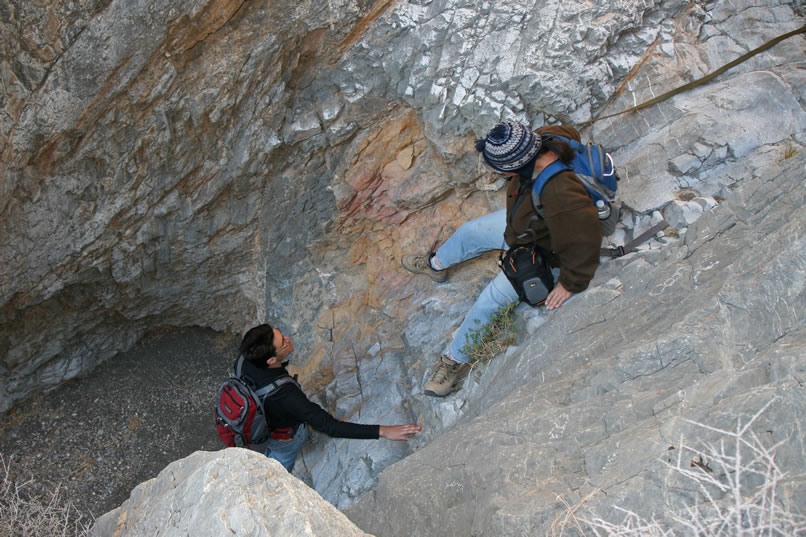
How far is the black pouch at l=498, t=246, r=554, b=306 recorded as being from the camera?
12.2ft

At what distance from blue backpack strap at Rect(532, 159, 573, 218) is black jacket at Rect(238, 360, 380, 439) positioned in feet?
6.48

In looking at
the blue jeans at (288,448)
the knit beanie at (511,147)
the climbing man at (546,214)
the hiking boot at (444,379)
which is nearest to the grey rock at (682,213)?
Answer: the climbing man at (546,214)

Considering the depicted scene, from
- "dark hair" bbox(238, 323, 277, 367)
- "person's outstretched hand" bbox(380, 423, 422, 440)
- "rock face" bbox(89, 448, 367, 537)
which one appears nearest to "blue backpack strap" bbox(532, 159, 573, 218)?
"person's outstretched hand" bbox(380, 423, 422, 440)

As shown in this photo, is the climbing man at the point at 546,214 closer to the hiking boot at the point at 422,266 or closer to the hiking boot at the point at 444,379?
the hiking boot at the point at 444,379

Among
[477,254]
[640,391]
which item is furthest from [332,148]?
[640,391]

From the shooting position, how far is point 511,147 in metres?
3.31

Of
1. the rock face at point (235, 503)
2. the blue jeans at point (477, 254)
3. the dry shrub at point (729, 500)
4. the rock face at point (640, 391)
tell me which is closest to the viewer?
the dry shrub at point (729, 500)

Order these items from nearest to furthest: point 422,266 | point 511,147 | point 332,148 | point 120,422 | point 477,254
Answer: point 511,147
point 477,254
point 422,266
point 332,148
point 120,422

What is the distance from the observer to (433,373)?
14.7ft

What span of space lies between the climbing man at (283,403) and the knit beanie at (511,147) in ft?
6.80

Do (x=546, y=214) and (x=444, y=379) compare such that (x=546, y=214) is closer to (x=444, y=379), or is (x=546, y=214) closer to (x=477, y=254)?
(x=477, y=254)

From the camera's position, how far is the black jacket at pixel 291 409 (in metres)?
4.22

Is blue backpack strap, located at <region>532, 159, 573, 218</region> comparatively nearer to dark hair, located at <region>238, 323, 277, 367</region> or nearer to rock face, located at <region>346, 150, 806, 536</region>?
rock face, located at <region>346, 150, 806, 536</region>

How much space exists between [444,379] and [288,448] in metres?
1.57
